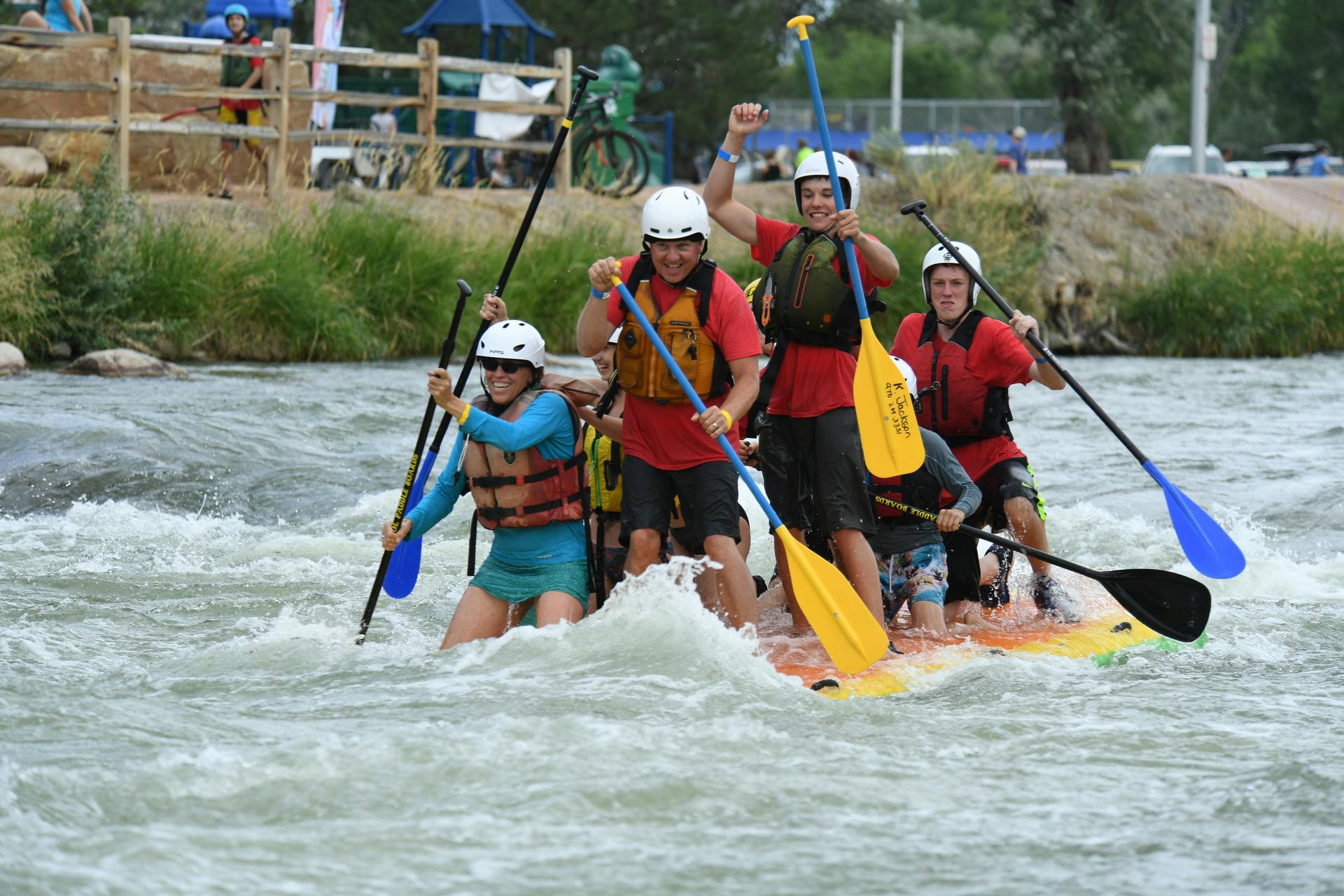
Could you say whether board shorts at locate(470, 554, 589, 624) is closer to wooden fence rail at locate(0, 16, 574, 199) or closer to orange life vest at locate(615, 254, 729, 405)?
orange life vest at locate(615, 254, 729, 405)

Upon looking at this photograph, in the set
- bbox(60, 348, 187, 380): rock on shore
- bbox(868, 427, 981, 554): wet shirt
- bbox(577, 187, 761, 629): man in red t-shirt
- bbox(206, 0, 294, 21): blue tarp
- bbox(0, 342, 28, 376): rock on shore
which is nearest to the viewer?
bbox(577, 187, 761, 629): man in red t-shirt


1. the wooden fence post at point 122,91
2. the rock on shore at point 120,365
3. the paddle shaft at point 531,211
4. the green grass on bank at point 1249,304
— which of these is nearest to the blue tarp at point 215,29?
the wooden fence post at point 122,91

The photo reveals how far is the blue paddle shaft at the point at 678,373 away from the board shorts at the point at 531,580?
0.68 metres

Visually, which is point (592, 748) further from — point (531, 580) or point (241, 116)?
point (241, 116)

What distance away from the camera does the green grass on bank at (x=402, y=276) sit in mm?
12188

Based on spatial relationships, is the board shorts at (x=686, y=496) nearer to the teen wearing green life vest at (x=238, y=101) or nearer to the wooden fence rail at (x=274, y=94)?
the wooden fence rail at (x=274, y=94)

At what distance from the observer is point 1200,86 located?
21.5m

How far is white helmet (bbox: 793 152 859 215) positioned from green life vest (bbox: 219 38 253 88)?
10.9 meters

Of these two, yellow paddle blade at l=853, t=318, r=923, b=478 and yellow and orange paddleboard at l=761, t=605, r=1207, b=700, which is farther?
yellow paddle blade at l=853, t=318, r=923, b=478

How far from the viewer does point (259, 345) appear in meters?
13.3

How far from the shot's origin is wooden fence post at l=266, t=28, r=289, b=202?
14711 mm

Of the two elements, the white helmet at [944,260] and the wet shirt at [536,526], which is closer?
the wet shirt at [536,526]

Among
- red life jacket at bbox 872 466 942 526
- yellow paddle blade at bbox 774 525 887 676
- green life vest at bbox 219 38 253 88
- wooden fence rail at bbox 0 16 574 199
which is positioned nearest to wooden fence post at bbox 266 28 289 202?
wooden fence rail at bbox 0 16 574 199

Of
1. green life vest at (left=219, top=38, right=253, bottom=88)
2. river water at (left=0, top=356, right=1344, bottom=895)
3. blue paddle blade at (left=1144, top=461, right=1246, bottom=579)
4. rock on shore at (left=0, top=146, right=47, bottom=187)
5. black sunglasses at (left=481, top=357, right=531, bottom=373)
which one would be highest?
green life vest at (left=219, top=38, right=253, bottom=88)
